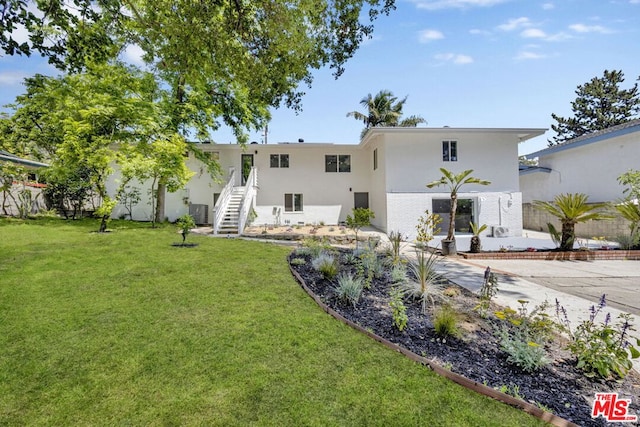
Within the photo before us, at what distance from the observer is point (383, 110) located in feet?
96.7

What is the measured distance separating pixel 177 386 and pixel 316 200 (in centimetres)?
1562

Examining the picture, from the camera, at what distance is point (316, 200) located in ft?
59.0

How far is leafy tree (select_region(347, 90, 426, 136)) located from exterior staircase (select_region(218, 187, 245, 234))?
18132mm

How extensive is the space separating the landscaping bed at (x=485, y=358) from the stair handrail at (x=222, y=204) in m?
9.62

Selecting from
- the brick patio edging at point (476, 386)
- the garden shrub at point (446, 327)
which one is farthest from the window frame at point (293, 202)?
the garden shrub at point (446, 327)

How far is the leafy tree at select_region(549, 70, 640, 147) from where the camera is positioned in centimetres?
3152

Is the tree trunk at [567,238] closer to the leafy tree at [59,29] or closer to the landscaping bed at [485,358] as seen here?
the landscaping bed at [485,358]

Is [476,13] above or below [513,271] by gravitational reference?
above

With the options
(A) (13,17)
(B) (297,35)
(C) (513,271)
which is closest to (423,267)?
(C) (513,271)

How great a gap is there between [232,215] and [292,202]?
4679mm

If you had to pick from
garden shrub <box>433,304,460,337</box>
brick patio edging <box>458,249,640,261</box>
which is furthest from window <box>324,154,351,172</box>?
garden shrub <box>433,304,460,337</box>

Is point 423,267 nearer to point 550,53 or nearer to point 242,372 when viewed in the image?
point 242,372

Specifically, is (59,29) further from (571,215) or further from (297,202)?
(571,215)

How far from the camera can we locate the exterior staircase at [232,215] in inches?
526
